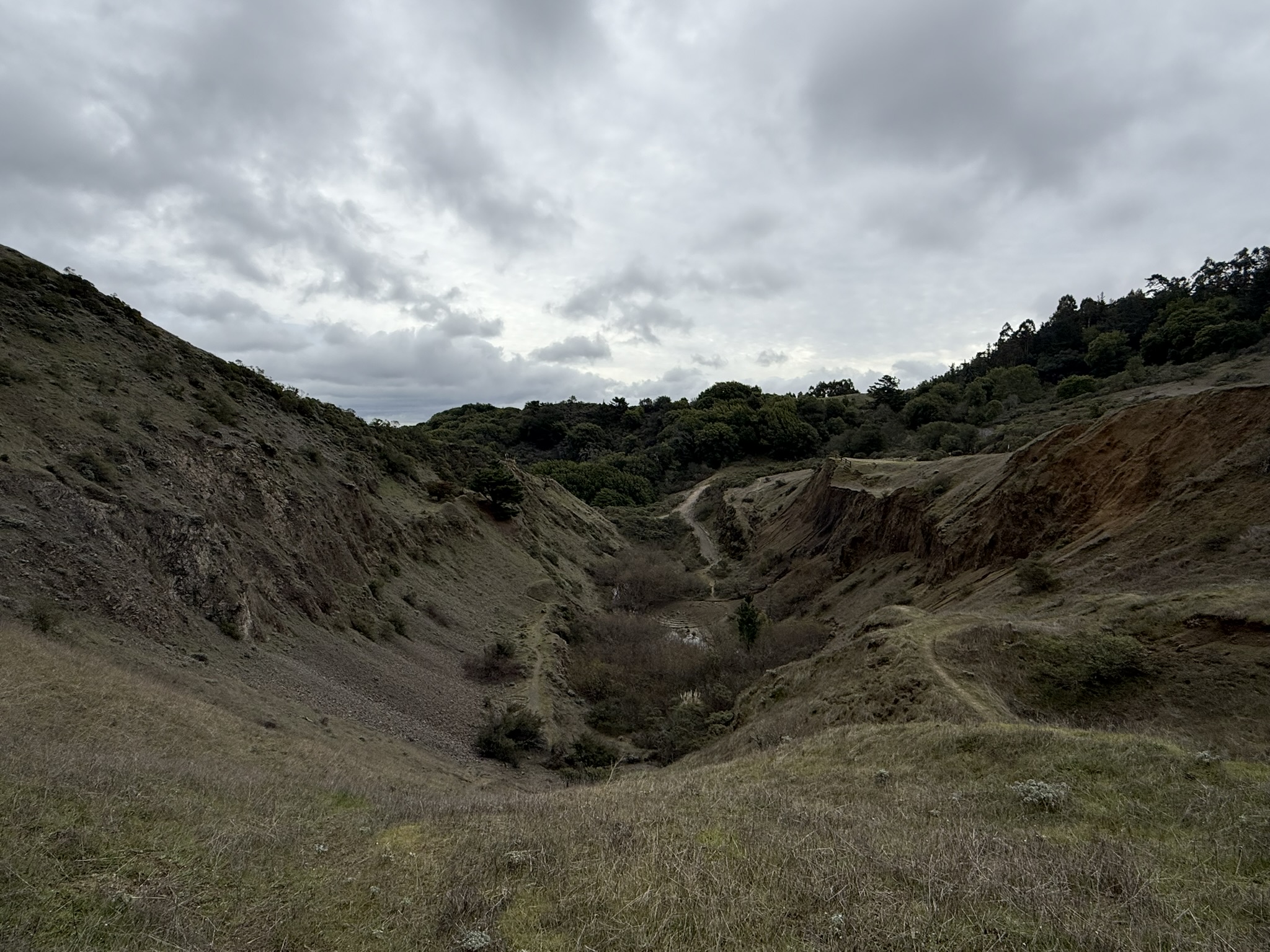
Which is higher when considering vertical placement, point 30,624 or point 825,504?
point 825,504

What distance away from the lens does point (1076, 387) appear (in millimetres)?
49312

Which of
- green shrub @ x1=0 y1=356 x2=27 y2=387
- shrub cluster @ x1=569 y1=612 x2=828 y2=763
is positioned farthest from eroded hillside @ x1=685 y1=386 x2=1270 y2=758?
green shrub @ x1=0 y1=356 x2=27 y2=387

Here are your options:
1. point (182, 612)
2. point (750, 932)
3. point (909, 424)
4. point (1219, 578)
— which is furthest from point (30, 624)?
point (909, 424)

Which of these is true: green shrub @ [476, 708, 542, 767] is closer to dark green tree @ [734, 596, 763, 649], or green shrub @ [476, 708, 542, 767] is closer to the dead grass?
the dead grass

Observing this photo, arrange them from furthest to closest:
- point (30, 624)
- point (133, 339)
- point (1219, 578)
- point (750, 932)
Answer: point (133, 339)
point (1219, 578)
point (30, 624)
point (750, 932)

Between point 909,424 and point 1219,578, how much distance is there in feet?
183

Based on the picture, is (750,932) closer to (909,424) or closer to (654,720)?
(654,720)

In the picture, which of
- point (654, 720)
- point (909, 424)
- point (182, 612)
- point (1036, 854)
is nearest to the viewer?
point (1036, 854)

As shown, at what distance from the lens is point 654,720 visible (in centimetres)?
1886

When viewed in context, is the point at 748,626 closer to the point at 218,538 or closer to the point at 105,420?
the point at 218,538

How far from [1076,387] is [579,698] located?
158 feet

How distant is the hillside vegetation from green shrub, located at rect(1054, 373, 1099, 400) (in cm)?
1445

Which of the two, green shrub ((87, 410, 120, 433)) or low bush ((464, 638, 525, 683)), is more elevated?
green shrub ((87, 410, 120, 433))

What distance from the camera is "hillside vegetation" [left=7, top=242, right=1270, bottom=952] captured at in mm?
4477
